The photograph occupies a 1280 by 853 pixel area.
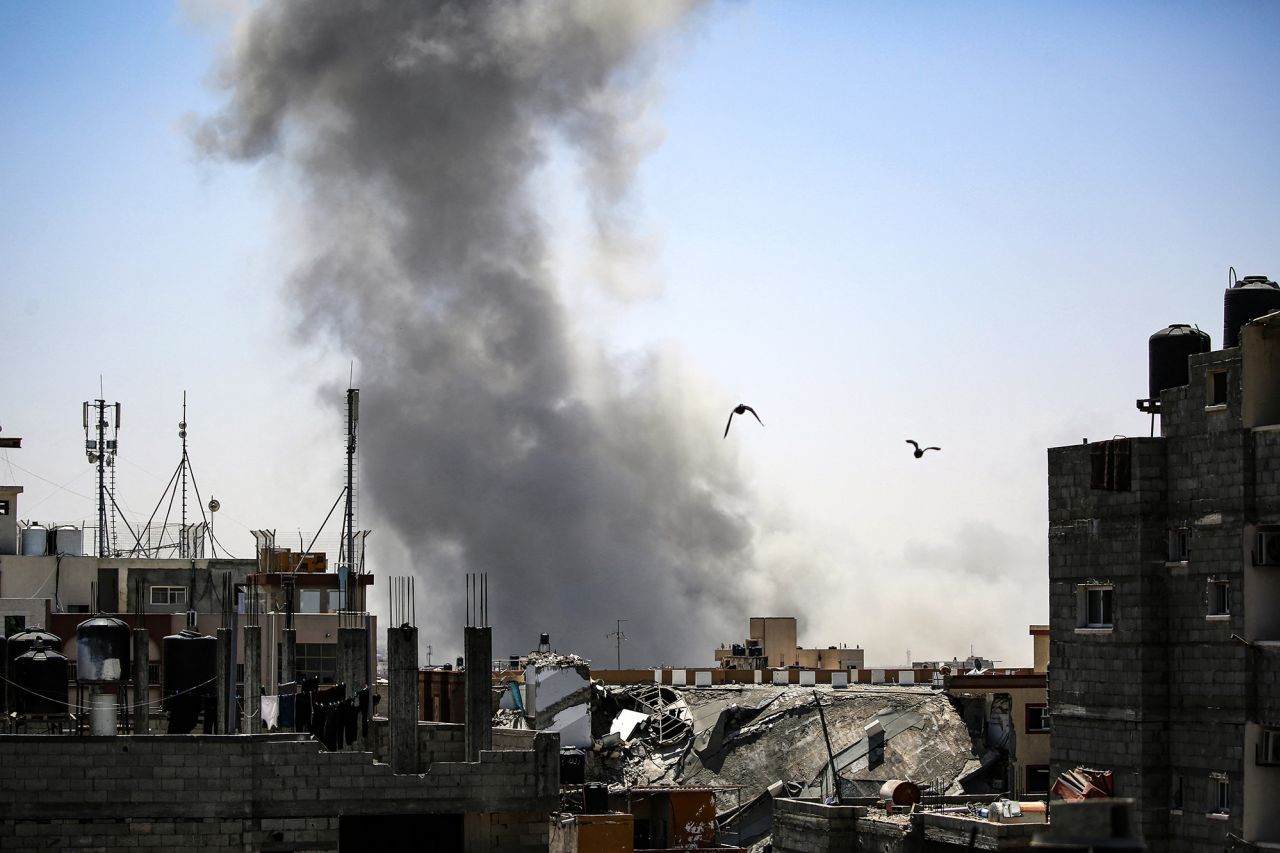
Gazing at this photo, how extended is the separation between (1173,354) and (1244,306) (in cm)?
260

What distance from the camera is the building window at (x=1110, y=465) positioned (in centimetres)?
4694

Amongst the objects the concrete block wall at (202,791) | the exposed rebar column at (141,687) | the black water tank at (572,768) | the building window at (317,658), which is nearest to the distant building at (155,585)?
the building window at (317,658)

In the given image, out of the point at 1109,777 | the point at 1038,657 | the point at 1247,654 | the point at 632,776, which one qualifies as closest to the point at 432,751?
the point at 1109,777

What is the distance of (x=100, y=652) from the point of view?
163ft

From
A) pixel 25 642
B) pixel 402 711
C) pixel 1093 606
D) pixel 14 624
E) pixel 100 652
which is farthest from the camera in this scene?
pixel 14 624

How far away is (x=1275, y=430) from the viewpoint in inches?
1694

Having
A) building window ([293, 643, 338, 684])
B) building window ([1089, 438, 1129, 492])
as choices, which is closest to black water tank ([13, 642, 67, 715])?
building window ([293, 643, 338, 684])

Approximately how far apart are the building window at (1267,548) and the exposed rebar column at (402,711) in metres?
19.2

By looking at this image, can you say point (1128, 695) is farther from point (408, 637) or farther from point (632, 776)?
point (632, 776)

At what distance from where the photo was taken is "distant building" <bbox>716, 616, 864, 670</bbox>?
343 ft

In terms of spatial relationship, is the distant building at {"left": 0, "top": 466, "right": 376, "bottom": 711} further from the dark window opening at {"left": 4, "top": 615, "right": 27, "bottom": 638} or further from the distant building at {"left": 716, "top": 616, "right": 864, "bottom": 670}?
the distant building at {"left": 716, "top": 616, "right": 864, "bottom": 670}

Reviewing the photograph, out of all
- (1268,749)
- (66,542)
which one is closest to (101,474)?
(66,542)

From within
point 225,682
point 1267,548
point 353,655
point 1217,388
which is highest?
point 1217,388

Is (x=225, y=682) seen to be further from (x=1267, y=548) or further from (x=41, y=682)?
(x=1267, y=548)
